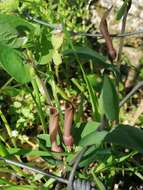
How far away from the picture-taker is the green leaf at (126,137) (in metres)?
0.96

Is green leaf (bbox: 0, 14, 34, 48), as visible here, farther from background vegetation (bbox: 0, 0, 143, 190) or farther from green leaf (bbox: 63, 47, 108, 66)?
green leaf (bbox: 63, 47, 108, 66)

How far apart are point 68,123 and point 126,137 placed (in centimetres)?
21

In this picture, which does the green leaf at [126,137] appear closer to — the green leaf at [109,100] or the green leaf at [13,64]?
the green leaf at [109,100]

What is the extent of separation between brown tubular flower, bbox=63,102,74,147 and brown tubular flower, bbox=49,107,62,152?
3cm

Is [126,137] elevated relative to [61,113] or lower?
elevated

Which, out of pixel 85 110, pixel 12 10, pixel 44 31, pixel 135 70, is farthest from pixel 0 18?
pixel 135 70

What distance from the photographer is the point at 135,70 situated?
2.12m

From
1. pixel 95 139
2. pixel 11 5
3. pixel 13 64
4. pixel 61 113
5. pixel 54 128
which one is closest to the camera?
pixel 95 139

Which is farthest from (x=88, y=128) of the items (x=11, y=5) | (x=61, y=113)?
(x=11, y=5)

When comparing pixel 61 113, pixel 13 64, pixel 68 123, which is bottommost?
pixel 61 113

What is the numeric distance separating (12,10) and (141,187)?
77 centimetres

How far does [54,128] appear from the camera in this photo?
3.93 ft

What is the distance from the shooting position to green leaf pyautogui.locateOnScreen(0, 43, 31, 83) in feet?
3.49

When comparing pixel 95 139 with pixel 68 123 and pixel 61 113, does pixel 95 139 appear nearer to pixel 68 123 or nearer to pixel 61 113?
pixel 68 123
